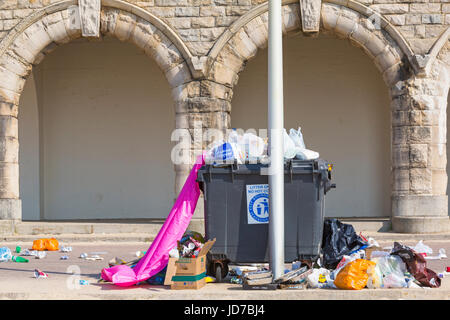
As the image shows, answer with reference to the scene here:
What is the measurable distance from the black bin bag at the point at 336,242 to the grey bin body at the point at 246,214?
355mm

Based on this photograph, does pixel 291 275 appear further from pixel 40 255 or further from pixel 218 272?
pixel 40 255

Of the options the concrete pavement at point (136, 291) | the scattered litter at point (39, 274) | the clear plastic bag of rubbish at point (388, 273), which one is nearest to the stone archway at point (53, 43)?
the concrete pavement at point (136, 291)

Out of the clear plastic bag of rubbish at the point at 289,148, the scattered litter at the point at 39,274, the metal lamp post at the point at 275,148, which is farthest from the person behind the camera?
the scattered litter at the point at 39,274

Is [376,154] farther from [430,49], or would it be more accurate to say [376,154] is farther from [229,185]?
[229,185]

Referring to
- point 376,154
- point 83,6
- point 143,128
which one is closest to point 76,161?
point 143,128

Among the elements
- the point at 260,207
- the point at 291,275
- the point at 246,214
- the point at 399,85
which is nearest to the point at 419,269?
the point at 291,275

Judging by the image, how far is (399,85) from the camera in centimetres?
1216

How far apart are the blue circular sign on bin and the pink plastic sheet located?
2.04 ft

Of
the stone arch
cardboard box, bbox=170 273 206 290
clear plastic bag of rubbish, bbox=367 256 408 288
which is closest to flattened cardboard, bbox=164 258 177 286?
cardboard box, bbox=170 273 206 290

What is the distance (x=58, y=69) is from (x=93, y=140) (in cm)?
163

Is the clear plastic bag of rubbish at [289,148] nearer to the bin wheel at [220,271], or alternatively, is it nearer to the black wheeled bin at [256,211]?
the black wheeled bin at [256,211]

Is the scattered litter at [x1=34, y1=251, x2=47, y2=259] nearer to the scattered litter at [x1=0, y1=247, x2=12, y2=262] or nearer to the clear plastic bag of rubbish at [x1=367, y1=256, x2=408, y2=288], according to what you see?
the scattered litter at [x1=0, y1=247, x2=12, y2=262]

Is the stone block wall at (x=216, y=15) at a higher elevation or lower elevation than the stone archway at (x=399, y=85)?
higher

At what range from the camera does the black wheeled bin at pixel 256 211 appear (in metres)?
7.29
